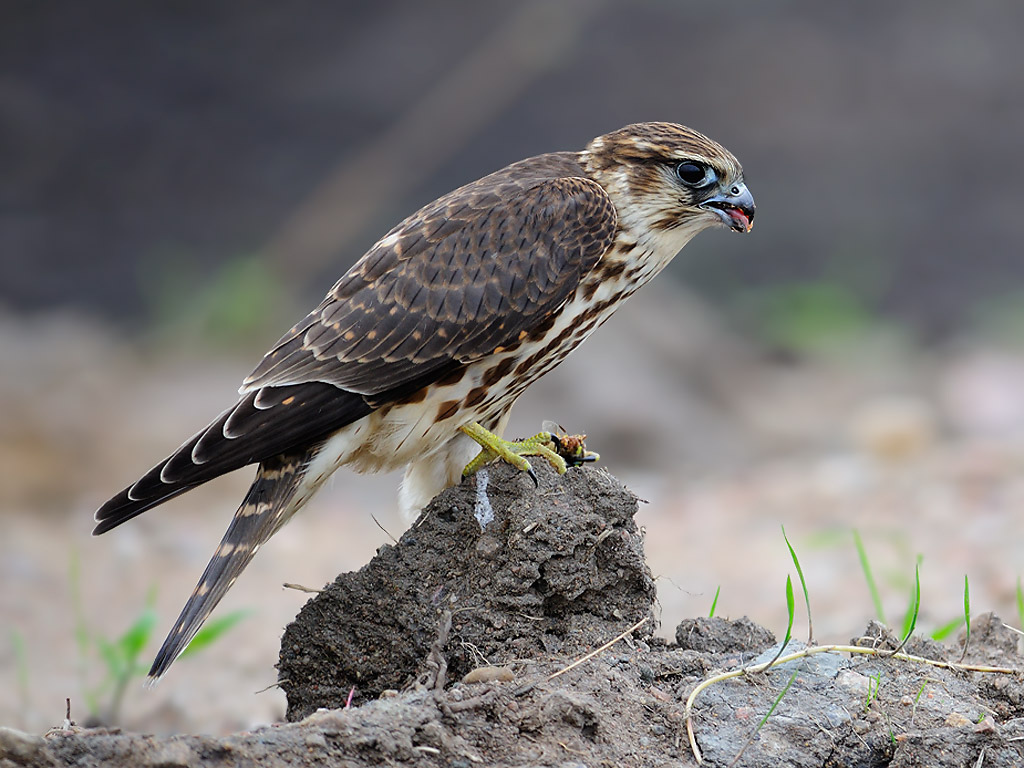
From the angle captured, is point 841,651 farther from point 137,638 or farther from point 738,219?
point 137,638

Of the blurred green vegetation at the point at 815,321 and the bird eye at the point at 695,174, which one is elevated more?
the blurred green vegetation at the point at 815,321

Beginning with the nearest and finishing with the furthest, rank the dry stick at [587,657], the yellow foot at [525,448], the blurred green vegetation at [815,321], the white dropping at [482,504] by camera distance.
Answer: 1. the dry stick at [587,657]
2. the white dropping at [482,504]
3. the yellow foot at [525,448]
4. the blurred green vegetation at [815,321]

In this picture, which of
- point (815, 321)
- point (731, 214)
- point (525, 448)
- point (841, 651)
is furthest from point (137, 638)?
point (815, 321)

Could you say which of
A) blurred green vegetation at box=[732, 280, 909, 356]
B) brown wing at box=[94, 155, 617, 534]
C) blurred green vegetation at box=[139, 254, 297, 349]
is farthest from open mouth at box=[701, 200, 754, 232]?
blurred green vegetation at box=[732, 280, 909, 356]

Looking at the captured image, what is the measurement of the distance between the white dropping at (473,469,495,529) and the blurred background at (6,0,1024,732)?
8.29 feet

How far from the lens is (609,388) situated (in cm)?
847

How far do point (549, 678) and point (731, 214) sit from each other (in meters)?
1.70

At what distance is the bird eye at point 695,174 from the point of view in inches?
145

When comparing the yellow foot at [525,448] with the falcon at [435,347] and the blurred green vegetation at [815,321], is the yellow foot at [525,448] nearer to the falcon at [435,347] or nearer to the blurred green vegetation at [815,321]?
Result: the falcon at [435,347]

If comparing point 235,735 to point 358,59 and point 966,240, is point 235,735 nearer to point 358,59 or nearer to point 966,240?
point 358,59

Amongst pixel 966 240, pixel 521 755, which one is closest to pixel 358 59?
pixel 966 240

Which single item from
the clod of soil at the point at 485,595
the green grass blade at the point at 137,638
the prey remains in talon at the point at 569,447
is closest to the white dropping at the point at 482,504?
the clod of soil at the point at 485,595

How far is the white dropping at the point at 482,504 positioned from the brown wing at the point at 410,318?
375 mm

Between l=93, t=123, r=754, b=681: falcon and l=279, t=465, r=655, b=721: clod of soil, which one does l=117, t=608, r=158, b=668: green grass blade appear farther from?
l=279, t=465, r=655, b=721: clod of soil
